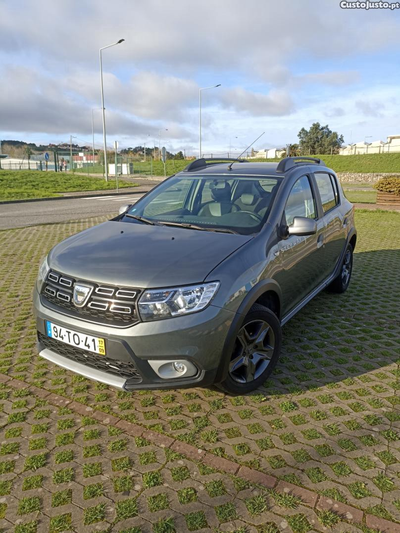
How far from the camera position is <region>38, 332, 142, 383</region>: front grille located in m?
2.72

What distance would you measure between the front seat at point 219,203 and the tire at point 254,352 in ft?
3.54

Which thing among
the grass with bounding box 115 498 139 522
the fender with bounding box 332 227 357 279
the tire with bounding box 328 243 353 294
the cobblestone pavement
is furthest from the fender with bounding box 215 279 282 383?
the tire with bounding box 328 243 353 294

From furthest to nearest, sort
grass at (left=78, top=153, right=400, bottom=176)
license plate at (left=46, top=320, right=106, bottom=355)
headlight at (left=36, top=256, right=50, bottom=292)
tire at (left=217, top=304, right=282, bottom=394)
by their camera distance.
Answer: grass at (left=78, top=153, right=400, bottom=176) → headlight at (left=36, top=256, right=50, bottom=292) → tire at (left=217, top=304, right=282, bottom=394) → license plate at (left=46, top=320, right=106, bottom=355)

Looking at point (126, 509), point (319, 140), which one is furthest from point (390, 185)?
point (319, 140)

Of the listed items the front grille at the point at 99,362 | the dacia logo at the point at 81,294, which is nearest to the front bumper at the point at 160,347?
the front grille at the point at 99,362

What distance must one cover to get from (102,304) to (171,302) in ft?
1.53

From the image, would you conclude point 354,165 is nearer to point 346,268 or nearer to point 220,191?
point 346,268

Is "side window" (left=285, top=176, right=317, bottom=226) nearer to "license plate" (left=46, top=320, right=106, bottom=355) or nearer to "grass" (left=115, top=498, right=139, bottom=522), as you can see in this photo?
"license plate" (left=46, top=320, right=106, bottom=355)

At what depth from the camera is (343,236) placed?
17.9 ft

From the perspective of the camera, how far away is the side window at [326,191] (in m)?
4.81

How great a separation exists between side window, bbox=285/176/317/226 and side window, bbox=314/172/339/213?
378mm

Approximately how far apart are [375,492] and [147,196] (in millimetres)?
3418

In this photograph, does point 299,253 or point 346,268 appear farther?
point 346,268

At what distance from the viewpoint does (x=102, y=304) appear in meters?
2.72
